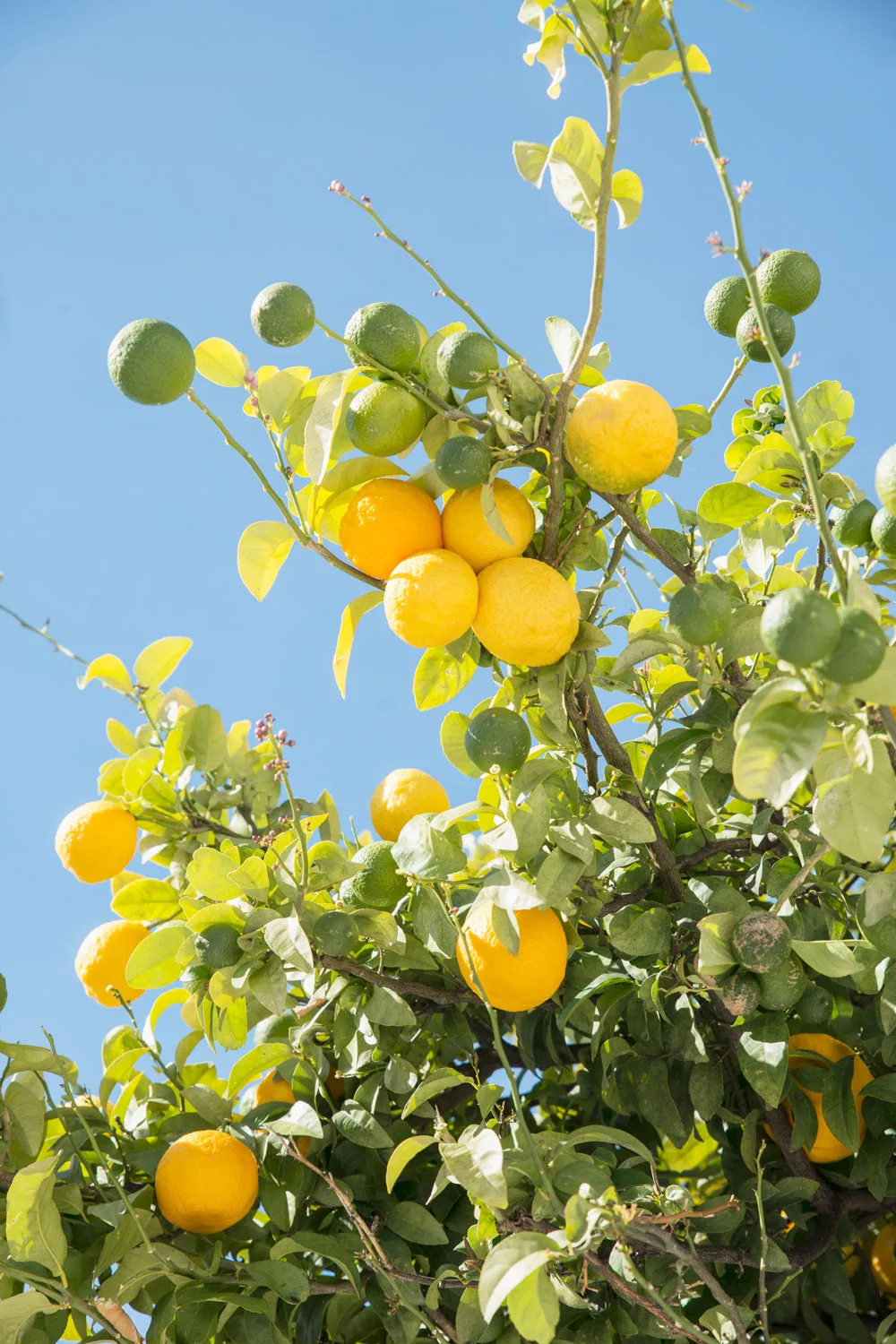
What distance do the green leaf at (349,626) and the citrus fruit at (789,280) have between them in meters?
0.38

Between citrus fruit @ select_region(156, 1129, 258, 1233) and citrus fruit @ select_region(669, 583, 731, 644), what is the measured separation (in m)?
0.58

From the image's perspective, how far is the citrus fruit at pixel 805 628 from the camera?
0.62 metres

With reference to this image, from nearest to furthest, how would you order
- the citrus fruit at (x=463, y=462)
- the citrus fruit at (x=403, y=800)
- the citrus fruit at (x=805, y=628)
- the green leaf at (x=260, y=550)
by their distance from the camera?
the citrus fruit at (x=805, y=628)
the citrus fruit at (x=463, y=462)
the green leaf at (x=260, y=550)
the citrus fruit at (x=403, y=800)

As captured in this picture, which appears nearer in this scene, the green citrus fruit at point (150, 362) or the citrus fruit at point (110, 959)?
the green citrus fruit at point (150, 362)

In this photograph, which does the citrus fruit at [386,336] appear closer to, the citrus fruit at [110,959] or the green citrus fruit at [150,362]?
the green citrus fruit at [150,362]

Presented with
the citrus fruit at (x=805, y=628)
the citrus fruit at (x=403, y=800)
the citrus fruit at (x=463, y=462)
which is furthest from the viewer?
the citrus fruit at (x=403, y=800)

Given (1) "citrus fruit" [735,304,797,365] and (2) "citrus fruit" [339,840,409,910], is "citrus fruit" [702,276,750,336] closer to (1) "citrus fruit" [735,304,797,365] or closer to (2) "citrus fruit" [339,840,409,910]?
(1) "citrus fruit" [735,304,797,365]

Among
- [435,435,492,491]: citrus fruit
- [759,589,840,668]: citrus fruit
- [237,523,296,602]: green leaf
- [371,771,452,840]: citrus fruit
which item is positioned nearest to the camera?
[759,589,840,668]: citrus fruit

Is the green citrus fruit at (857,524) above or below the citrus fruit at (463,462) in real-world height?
Answer: below

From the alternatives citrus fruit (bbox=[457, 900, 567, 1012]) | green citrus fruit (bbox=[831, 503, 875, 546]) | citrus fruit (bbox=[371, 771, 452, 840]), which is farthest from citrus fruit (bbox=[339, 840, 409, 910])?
green citrus fruit (bbox=[831, 503, 875, 546])

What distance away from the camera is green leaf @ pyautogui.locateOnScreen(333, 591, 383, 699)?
92cm

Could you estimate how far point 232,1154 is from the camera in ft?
3.24

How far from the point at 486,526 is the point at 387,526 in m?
0.07

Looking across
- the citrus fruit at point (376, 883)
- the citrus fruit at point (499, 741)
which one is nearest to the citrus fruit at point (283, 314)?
the citrus fruit at point (499, 741)
